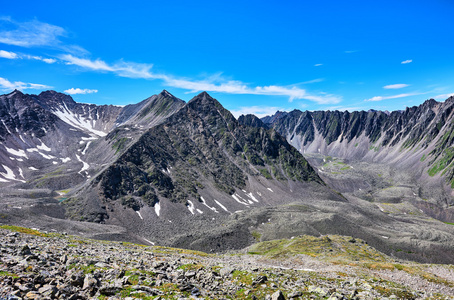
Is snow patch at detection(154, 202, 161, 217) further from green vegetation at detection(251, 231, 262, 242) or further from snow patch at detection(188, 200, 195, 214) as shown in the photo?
green vegetation at detection(251, 231, 262, 242)

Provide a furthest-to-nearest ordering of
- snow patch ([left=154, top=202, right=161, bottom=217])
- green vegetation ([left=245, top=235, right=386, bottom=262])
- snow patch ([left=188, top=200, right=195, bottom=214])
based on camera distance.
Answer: snow patch ([left=188, top=200, right=195, bottom=214]) → snow patch ([left=154, top=202, right=161, bottom=217]) → green vegetation ([left=245, top=235, right=386, bottom=262])

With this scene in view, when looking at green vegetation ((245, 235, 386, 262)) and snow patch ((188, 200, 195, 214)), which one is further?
snow patch ((188, 200, 195, 214))

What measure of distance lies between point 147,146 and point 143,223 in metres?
78.9


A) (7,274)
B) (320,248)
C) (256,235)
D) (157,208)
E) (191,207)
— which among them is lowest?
(256,235)

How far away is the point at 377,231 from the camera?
120m

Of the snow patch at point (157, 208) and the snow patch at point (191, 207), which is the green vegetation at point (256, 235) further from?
the snow patch at point (157, 208)

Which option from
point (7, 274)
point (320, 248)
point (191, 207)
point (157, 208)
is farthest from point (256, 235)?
point (7, 274)

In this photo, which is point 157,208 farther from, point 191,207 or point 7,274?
point 7,274

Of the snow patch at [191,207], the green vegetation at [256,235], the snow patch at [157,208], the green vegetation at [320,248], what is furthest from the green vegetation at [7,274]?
the snow patch at [191,207]

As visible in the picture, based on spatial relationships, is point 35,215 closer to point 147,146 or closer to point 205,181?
point 147,146

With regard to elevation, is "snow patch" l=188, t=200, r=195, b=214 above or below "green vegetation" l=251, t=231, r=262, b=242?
above

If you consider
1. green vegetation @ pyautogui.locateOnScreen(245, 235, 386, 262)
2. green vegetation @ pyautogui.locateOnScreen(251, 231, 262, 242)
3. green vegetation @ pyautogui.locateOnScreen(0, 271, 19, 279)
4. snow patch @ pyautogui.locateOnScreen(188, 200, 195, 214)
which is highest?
green vegetation @ pyautogui.locateOnScreen(0, 271, 19, 279)

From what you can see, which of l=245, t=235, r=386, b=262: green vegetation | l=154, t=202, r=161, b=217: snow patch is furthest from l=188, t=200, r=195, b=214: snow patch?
l=245, t=235, r=386, b=262: green vegetation

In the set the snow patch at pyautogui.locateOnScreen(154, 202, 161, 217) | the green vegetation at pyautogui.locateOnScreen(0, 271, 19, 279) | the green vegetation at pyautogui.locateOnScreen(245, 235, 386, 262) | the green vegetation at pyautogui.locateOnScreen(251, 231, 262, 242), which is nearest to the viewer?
the green vegetation at pyautogui.locateOnScreen(0, 271, 19, 279)
